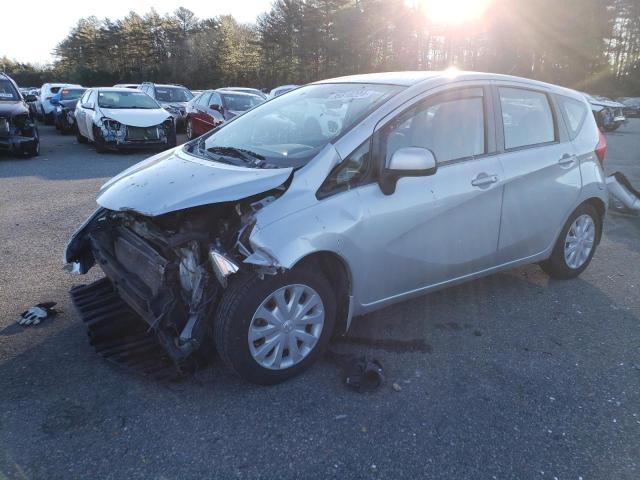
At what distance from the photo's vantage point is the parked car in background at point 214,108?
44.8ft

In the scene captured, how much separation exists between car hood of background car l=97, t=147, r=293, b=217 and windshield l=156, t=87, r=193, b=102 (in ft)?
52.1

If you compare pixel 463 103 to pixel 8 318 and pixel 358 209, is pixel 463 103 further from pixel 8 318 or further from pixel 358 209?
pixel 8 318

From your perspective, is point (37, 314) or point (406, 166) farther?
point (37, 314)

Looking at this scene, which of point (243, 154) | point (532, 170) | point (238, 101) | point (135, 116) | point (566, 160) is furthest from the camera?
point (238, 101)

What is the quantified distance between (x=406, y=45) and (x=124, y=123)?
130 ft

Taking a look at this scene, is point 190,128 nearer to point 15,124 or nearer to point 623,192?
point 15,124

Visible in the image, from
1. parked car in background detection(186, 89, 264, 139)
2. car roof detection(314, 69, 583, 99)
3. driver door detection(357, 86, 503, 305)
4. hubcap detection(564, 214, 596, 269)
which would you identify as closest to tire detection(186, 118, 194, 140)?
parked car in background detection(186, 89, 264, 139)

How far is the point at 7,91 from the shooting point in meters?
11.5

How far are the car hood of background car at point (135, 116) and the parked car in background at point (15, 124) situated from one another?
161 centimetres

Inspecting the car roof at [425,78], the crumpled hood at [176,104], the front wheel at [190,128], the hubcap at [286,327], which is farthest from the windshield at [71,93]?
the hubcap at [286,327]

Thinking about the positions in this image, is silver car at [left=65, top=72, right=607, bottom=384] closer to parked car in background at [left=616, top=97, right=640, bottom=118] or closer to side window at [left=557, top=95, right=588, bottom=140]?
side window at [left=557, top=95, right=588, bottom=140]

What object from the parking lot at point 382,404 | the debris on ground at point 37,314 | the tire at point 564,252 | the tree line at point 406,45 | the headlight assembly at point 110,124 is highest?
the tree line at point 406,45

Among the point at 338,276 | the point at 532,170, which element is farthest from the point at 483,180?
the point at 338,276

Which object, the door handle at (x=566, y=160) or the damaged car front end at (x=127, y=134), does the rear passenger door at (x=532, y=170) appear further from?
the damaged car front end at (x=127, y=134)
